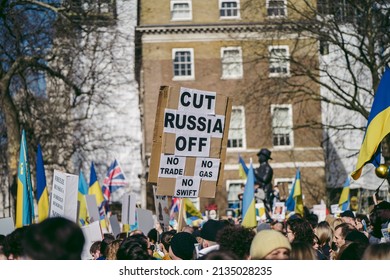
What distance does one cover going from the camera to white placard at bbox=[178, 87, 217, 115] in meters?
12.0

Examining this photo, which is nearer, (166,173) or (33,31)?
(166,173)

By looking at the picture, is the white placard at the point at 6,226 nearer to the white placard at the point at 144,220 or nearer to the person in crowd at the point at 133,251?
the white placard at the point at 144,220

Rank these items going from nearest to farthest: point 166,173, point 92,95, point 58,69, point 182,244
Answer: point 182,244 < point 166,173 < point 58,69 < point 92,95

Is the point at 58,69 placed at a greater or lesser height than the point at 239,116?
greater

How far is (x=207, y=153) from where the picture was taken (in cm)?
1241

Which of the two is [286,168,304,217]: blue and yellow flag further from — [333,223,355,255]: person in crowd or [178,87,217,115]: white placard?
[333,223,355,255]: person in crowd

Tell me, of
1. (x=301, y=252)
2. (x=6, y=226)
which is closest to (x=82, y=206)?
(x=6, y=226)

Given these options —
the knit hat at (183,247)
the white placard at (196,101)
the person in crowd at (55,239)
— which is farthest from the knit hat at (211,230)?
the person in crowd at (55,239)

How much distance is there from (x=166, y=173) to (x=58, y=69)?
18.3 metres

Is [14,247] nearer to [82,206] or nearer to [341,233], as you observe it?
[341,233]

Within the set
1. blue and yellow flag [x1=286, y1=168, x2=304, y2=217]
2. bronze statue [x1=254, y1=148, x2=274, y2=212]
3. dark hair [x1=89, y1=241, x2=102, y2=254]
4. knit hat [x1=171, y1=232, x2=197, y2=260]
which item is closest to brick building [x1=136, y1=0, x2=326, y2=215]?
blue and yellow flag [x1=286, y1=168, x2=304, y2=217]
